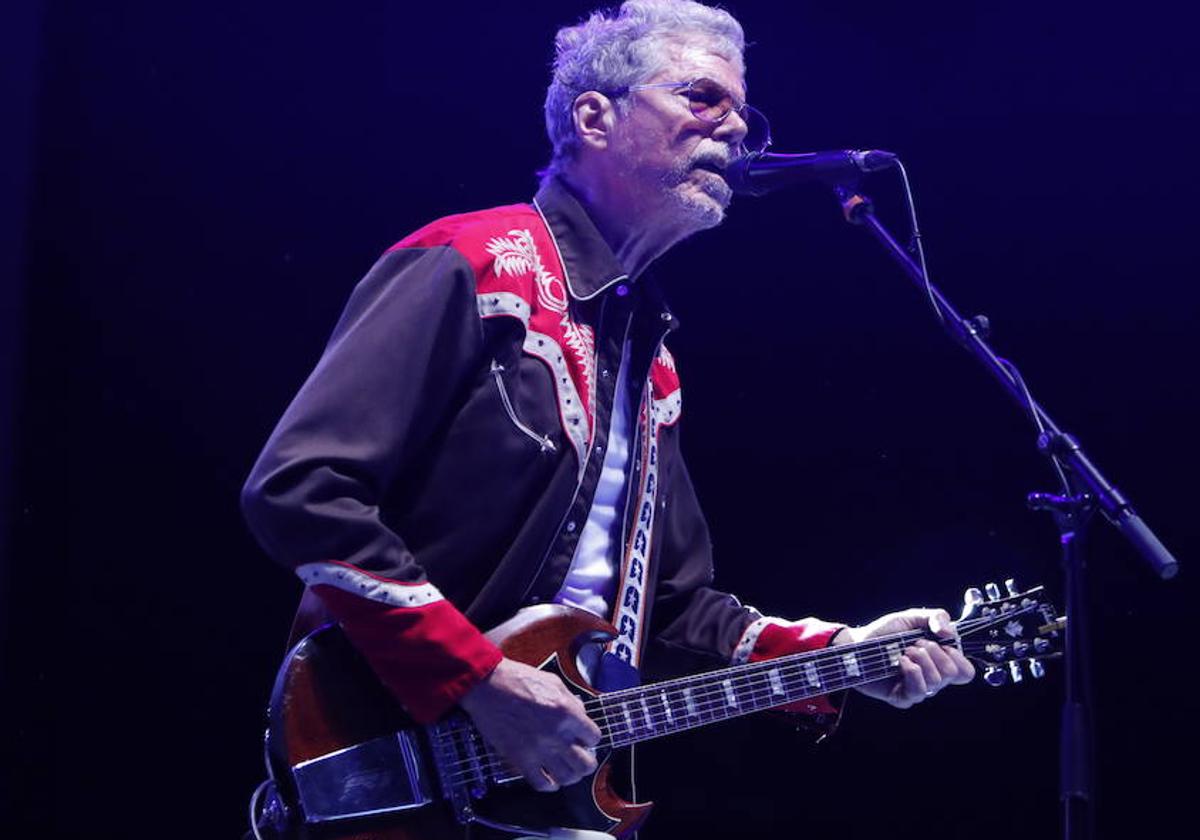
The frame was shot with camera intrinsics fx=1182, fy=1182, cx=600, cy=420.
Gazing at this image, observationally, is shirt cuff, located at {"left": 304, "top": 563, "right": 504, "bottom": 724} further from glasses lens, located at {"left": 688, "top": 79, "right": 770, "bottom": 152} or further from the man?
glasses lens, located at {"left": 688, "top": 79, "right": 770, "bottom": 152}

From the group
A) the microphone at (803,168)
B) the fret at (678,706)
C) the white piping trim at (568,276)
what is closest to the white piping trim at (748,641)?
the fret at (678,706)

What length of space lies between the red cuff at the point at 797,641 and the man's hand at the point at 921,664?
34mm

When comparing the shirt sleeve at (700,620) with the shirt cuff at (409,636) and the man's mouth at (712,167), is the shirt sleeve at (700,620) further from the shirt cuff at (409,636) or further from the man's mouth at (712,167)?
the shirt cuff at (409,636)

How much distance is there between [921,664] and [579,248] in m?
1.13

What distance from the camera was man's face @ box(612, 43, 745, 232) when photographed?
8.57ft

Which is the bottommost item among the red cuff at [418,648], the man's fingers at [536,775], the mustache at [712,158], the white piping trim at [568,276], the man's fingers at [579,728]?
the man's fingers at [536,775]

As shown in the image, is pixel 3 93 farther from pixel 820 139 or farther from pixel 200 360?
pixel 820 139

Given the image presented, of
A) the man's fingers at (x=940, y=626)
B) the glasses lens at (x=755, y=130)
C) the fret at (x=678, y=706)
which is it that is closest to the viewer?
the fret at (x=678, y=706)

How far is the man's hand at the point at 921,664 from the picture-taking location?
97.8 inches

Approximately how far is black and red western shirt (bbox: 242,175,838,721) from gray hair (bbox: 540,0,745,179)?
28 centimetres

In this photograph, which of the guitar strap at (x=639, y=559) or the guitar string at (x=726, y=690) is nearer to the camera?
the guitar string at (x=726, y=690)

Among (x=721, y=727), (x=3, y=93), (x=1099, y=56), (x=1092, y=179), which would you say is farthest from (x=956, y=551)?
(x=3, y=93)

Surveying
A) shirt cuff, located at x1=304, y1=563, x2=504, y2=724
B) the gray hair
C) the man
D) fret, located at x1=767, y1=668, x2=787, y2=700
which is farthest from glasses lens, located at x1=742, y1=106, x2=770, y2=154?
shirt cuff, located at x1=304, y1=563, x2=504, y2=724

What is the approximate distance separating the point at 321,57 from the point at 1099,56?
252 centimetres
